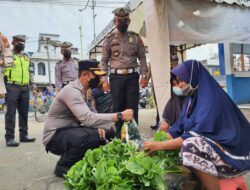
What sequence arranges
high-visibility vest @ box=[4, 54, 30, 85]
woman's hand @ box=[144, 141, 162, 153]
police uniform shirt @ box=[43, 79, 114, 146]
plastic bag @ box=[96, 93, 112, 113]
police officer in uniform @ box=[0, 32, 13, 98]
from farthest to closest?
plastic bag @ box=[96, 93, 112, 113]
high-visibility vest @ box=[4, 54, 30, 85]
police officer in uniform @ box=[0, 32, 13, 98]
police uniform shirt @ box=[43, 79, 114, 146]
woman's hand @ box=[144, 141, 162, 153]

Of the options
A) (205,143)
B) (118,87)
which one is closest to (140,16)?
(118,87)

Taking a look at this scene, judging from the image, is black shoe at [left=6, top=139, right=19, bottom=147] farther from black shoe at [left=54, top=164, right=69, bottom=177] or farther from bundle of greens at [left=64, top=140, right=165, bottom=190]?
bundle of greens at [left=64, top=140, right=165, bottom=190]

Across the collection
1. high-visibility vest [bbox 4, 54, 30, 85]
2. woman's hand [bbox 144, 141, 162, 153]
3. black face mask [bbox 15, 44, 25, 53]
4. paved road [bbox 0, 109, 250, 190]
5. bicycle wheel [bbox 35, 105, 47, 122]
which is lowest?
paved road [bbox 0, 109, 250, 190]

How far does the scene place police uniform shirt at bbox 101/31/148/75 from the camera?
5281 mm

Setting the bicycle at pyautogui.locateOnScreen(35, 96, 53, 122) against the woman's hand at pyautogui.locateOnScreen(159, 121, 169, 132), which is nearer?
the woman's hand at pyautogui.locateOnScreen(159, 121, 169, 132)

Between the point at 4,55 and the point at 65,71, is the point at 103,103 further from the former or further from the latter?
the point at 4,55

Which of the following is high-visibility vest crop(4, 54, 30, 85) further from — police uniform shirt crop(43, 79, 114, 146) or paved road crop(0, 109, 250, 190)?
police uniform shirt crop(43, 79, 114, 146)

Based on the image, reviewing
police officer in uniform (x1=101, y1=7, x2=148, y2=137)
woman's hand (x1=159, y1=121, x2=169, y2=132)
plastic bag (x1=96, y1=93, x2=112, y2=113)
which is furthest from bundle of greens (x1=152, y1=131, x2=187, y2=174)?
plastic bag (x1=96, y1=93, x2=112, y2=113)

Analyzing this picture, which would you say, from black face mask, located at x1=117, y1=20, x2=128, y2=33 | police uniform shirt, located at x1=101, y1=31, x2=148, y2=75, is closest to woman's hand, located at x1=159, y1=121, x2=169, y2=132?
police uniform shirt, located at x1=101, y1=31, x2=148, y2=75

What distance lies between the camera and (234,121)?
2768mm

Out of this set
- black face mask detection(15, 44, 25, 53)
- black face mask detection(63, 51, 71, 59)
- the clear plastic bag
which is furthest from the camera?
black face mask detection(63, 51, 71, 59)

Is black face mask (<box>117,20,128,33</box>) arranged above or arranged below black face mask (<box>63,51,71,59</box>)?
above

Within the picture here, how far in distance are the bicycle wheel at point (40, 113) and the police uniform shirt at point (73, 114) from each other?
30.6ft

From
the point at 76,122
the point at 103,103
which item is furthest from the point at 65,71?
the point at 76,122
